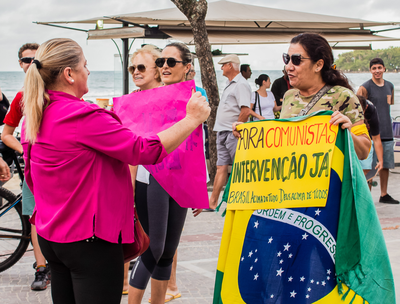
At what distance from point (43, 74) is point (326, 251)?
1656 millimetres

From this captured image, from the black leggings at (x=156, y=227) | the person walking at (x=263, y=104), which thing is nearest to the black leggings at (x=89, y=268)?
the black leggings at (x=156, y=227)

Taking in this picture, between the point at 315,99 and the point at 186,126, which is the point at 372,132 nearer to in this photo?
the point at 315,99

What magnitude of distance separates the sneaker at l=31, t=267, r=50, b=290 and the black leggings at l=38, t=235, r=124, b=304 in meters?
1.99

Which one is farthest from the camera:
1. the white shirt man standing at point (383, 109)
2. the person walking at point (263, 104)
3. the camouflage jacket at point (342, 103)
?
the person walking at point (263, 104)

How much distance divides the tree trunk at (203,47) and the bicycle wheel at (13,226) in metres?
4.86

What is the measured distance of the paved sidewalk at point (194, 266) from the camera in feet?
12.1

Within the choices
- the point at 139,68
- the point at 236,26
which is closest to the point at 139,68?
the point at 139,68

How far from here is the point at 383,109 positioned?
751 centimetres

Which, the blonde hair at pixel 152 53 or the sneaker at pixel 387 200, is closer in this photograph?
the blonde hair at pixel 152 53

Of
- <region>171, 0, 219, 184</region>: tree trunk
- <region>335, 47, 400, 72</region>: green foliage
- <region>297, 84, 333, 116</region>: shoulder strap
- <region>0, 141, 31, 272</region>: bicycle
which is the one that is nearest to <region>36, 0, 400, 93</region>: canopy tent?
<region>171, 0, 219, 184</region>: tree trunk

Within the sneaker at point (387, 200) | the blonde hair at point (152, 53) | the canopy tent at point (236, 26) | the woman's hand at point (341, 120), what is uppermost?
the canopy tent at point (236, 26)

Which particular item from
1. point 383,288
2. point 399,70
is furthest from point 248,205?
point 399,70

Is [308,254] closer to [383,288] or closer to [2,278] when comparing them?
[383,288]

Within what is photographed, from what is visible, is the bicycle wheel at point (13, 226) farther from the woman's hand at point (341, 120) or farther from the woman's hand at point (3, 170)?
the woman's hand at point (341, 120)
